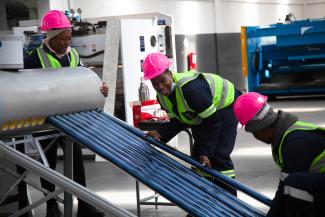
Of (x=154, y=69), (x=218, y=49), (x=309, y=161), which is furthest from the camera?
(x=218, y=49)

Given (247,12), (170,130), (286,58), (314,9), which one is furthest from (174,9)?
A: (170,130)

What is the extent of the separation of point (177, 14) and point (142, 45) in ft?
20.9

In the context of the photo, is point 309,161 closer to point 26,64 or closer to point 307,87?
point 26,64

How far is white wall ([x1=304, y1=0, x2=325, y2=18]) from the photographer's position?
21578 mm

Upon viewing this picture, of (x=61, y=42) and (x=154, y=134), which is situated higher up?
(x=61, y=42)

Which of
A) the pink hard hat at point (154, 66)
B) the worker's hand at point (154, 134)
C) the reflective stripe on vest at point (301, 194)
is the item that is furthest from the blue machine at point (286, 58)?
the reflective stripe on vest at point (301, 194)

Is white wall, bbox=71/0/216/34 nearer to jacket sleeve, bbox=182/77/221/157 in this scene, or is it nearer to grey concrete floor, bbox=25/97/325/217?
grey concrete floor, bbox=25/97/325/217

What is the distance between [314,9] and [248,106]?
2006 centimetres

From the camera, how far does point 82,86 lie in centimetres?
369

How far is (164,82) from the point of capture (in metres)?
3.66

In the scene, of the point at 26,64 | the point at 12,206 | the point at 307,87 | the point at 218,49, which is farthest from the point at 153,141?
the point at 218,49

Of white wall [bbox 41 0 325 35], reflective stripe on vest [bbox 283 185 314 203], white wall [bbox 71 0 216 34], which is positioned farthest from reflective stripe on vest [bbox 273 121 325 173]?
white wall [bbox 71 0 216 34]

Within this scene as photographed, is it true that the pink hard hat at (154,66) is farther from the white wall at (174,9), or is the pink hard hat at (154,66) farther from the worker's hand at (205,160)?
the white wall at (174,9)

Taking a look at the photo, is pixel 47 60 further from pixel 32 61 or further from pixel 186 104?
pixel 186 104
